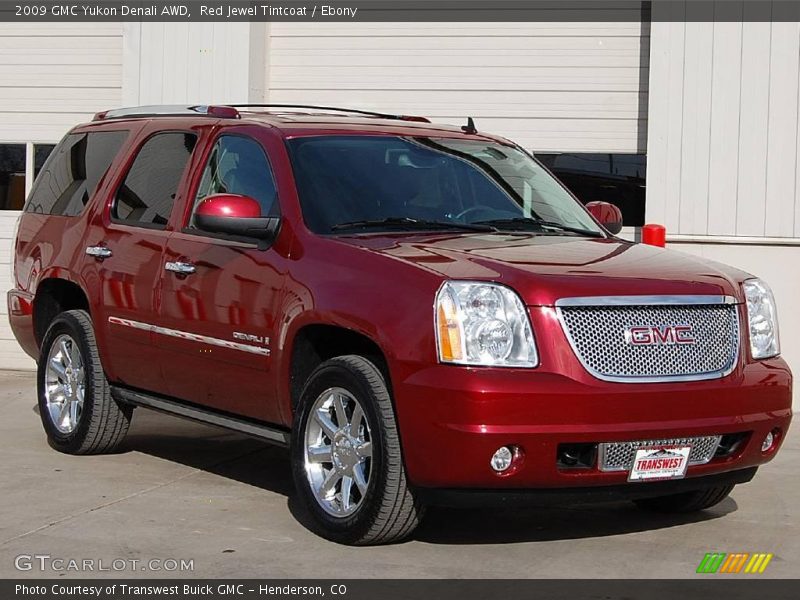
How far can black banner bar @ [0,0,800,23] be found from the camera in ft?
35.8

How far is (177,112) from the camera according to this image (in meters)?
7.93

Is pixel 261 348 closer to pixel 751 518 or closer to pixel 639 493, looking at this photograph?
pixel 639 493

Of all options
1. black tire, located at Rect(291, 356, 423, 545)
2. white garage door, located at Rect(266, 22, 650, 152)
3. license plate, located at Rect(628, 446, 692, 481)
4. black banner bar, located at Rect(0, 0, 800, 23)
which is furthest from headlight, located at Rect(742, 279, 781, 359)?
white garage door, located at Rect(266, 22, 650, 152)

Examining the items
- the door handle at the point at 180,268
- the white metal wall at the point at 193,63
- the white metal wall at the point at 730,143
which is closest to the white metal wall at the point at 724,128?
the white metal wall at the point at 730,143

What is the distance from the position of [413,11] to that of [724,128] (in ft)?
8.94

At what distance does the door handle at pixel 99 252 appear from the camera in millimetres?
7766

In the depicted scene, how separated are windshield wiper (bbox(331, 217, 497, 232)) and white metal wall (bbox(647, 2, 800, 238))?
4581 millimetres

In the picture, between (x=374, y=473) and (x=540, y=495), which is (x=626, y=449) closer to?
(x=540, y=495)

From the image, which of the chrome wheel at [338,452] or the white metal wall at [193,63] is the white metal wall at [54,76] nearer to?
the white metal wall at [193,63]

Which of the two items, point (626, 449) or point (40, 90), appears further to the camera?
point (40, 90)

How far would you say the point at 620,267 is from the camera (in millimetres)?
6027

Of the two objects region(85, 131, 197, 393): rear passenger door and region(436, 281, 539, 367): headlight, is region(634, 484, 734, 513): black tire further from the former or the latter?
region(85, 131, 197, 393): rear passenger door

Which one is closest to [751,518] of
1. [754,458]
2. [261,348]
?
[754,458]
